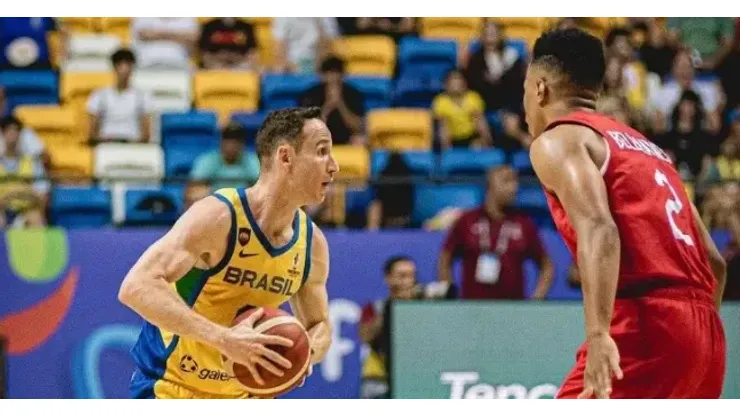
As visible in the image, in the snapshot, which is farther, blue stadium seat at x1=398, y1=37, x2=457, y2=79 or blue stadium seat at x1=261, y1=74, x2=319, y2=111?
blue stadium seat at x1=398, y1=37, x2=457, y2=79

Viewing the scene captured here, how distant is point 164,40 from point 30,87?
1433 millimetres

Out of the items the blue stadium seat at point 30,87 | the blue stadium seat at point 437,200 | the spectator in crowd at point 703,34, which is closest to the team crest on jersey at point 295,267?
the blue stadium seat at point 437,200

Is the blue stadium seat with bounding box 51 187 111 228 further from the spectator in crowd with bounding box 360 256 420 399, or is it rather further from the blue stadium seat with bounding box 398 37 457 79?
the blue stadium seat with bounding box 398 37 457 79

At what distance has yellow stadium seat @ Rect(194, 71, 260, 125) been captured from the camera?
12.5 metres

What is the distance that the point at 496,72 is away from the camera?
1249cm

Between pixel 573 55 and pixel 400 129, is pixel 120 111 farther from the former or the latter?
pixel 573 55

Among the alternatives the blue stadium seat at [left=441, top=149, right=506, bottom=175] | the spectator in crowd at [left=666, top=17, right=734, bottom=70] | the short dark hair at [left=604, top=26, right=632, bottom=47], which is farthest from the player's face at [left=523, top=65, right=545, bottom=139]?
the spectator in crowd at [left=666, top=17, right=734, bottom=70]

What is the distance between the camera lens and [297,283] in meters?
5.48

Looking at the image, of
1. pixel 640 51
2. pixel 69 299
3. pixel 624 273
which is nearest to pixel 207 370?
pixel 624 273

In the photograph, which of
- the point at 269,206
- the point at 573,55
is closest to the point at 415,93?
the point at 269,206

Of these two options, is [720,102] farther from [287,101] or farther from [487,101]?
[287,101]

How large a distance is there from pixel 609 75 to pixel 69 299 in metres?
5.43

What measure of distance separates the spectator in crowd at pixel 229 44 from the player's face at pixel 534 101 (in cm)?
820

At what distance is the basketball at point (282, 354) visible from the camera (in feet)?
16.3
